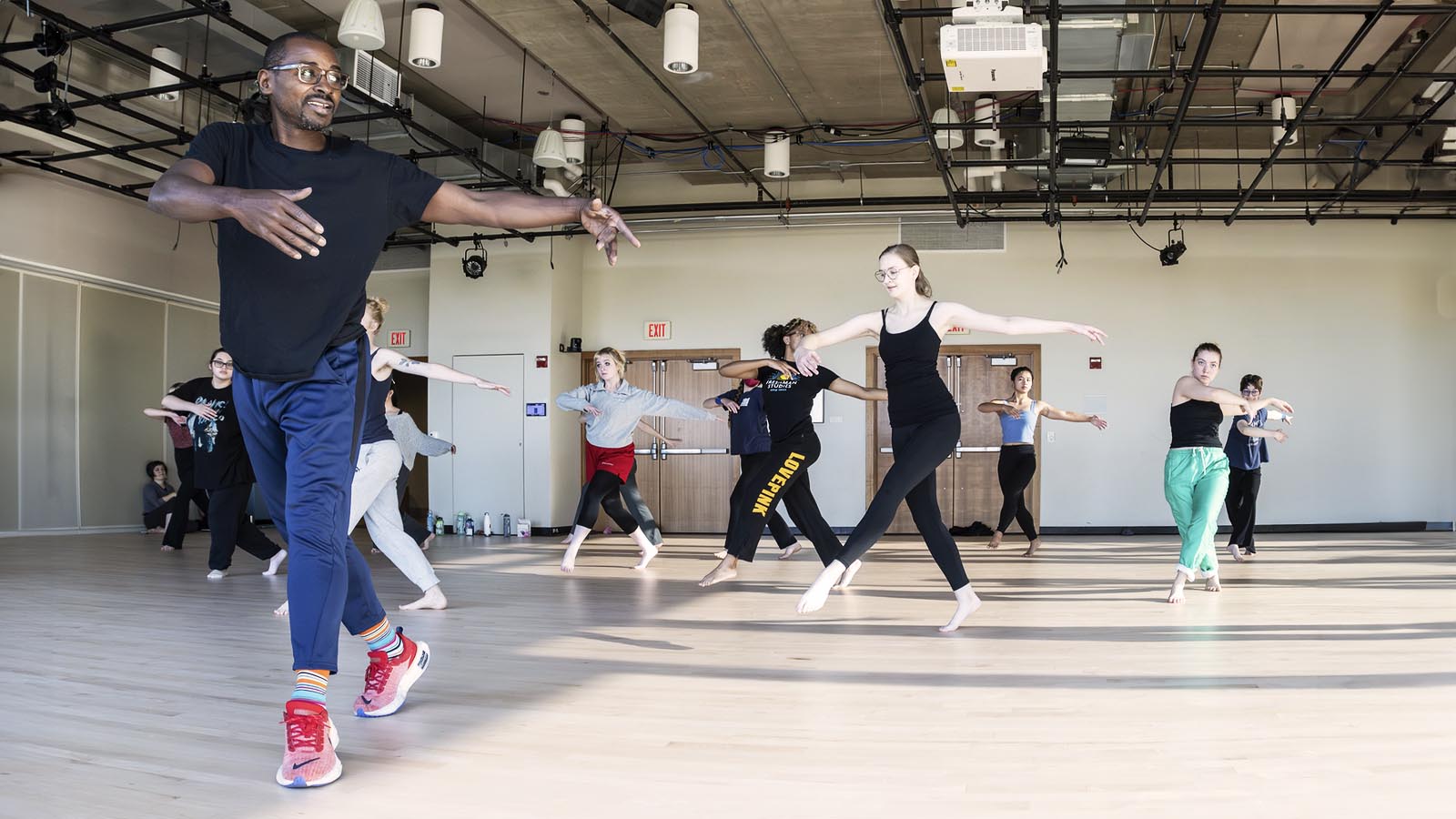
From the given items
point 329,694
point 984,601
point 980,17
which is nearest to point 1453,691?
point 984,601

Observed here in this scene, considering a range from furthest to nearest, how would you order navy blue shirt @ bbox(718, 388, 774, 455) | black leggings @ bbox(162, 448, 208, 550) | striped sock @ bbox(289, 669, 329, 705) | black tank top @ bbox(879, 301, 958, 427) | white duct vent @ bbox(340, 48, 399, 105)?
1. black leggings @ bbox(162, 448, 208, 550)
2. navy blue shirt @ bbox(718, 388, 774, 455)
3. white duct vent @ bbox(340, 48, 399, 105)
4. black tank top @ bbox(879, 301, 958, 427)
5. striped sock @ bbox(289, 669, 329, 705)

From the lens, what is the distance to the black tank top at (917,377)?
405 centimetres

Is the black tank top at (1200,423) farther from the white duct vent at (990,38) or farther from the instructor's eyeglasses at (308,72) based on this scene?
the instructor's eyeglasses at (308,72)

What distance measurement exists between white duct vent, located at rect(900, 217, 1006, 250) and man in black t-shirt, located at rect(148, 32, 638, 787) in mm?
9700

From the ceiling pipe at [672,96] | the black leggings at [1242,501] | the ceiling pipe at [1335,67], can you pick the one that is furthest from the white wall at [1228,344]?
the black leggings at [1242,501]

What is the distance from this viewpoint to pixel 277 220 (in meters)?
1.83

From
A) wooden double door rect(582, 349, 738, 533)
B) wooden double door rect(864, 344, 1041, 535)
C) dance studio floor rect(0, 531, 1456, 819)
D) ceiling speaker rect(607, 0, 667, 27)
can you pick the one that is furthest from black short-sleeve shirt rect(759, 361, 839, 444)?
wooden double door rect(582, 349, 738, 533)

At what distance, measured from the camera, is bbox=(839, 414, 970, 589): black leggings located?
3908mm

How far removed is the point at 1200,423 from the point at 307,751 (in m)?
4.66

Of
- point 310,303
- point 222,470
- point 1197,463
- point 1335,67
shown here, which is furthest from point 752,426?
point 310,303

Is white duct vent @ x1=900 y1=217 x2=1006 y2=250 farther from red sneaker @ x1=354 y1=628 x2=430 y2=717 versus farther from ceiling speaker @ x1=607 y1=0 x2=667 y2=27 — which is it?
red sneaker @ x1=354 y1=628 x2=430 y2=717

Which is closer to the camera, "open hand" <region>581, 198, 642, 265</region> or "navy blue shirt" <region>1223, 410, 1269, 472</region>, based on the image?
"open hand" <region>581, 198, 642, 265</region>

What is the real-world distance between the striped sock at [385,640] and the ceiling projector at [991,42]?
5.01 metres

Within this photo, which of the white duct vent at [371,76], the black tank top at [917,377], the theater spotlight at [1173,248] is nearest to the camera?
the black tank top at [917,377]
